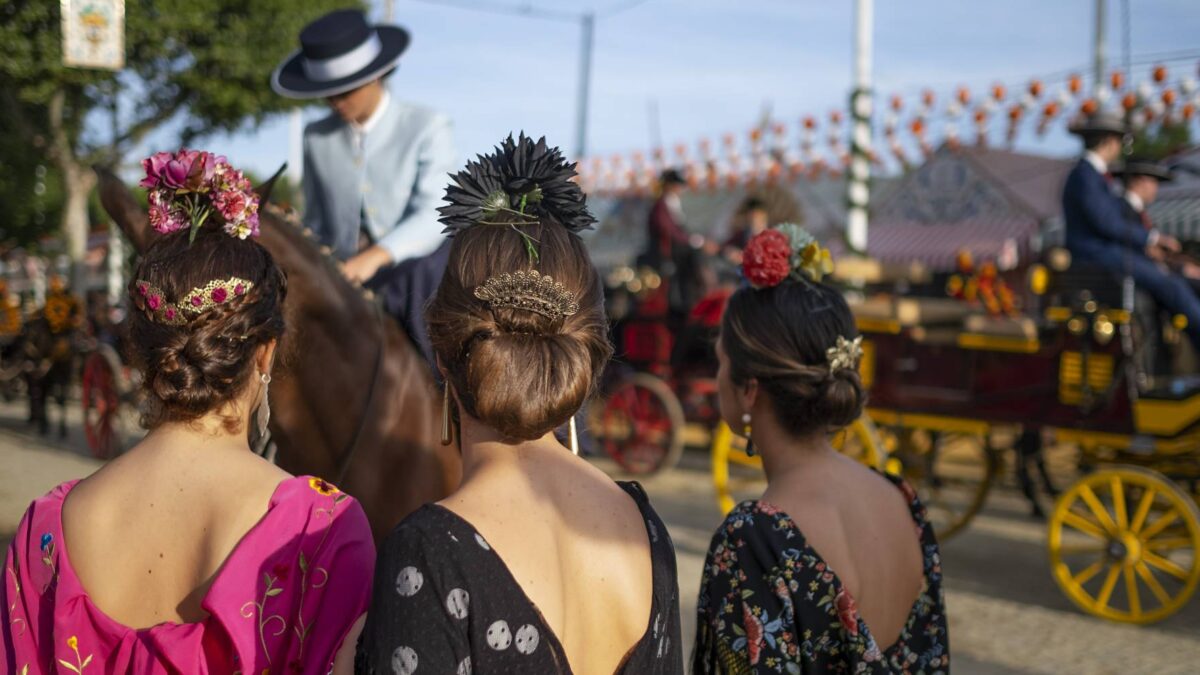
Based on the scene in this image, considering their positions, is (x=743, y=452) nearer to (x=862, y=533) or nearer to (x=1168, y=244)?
(x=1168, y=244)

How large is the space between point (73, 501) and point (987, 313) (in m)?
6.55

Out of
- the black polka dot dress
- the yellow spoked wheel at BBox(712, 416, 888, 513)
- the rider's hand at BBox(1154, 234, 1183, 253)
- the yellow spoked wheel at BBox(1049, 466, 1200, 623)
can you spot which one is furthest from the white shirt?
the rider's hand at BBox(1154, 234, 1183, 253)

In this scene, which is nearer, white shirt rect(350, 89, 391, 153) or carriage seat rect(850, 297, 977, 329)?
white shirt rect(350, 89, 391, 153)

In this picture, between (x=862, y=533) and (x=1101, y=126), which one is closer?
(x=862, y=533)

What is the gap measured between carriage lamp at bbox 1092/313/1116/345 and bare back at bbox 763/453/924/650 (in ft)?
15.1

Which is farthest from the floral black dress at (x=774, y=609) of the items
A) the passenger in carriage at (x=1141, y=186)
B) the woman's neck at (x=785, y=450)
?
the passenger in carriage at (x=1141, y=186)

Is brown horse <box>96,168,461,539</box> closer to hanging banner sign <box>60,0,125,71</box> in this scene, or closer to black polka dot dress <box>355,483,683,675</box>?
black polka dot dress <box>355,483,683,675</box>

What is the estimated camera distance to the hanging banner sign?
8141 millimetres

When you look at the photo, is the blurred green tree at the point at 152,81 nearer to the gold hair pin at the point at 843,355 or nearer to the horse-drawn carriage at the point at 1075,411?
the horse-drawn carriage at the point at 1075,411

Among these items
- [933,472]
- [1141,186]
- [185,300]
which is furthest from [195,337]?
[1141,186]

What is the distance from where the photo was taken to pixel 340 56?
14.2ft

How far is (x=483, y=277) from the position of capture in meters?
1.47

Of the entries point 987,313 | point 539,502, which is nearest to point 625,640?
point 539,502

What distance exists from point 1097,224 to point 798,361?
5.17m
